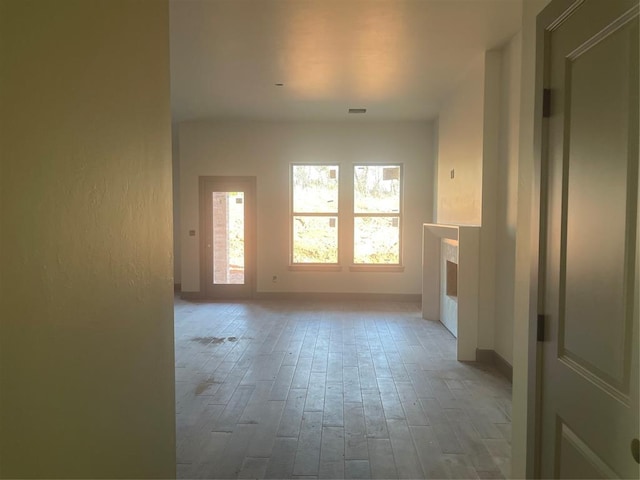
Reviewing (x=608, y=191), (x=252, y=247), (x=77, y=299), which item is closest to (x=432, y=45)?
(x=608, y=191)

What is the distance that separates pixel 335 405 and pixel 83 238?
2685 millimetres

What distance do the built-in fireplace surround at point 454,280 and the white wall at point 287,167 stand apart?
1.31 m

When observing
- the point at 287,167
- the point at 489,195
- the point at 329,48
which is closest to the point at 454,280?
the point at 489,195

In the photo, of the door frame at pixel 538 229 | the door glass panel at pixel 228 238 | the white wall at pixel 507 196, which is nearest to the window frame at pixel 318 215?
the door glass panel at pixel 228 238

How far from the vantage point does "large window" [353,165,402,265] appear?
7.54 meters

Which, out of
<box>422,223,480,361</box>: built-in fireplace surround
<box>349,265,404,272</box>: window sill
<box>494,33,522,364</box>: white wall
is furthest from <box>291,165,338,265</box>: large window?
<box>494,33,522,364</box>: white wall

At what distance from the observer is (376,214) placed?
24.7 ft

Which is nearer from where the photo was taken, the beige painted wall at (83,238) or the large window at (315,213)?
the beige painted wall at (83,238)

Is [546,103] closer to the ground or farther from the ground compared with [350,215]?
farther from the ground

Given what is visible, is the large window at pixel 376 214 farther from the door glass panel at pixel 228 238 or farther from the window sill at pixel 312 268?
the door glass panel at pixel 228 238

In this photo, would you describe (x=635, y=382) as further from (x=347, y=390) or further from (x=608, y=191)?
(x=347, y=390)

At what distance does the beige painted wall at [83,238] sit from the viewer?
0.86 meters

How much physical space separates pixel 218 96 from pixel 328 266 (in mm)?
3480

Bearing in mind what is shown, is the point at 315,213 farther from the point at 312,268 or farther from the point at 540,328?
the point at 540,328
